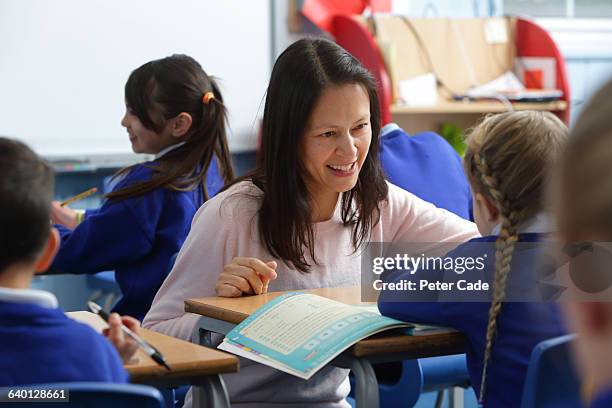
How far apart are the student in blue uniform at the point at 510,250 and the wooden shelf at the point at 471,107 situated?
9.46 ft

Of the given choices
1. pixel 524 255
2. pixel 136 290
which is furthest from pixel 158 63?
pixel 524 255

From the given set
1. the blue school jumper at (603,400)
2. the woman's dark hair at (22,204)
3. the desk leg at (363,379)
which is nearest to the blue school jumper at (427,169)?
the desk leg at (363,379)

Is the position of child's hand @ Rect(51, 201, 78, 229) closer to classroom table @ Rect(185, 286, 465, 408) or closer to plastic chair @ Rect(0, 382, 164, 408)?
classroom table @ Rect(185, 286, 465, 408)

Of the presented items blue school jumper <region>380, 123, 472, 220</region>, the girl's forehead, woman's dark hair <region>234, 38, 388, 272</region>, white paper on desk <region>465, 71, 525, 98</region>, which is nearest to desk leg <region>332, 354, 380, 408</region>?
woman's dark hair <region>234, 38, 388, 272</region>

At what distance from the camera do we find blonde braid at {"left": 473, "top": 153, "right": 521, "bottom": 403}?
154 centimetres

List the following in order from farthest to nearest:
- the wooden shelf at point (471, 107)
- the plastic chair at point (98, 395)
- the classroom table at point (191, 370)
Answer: the wooden shelf at point (471, 107), the classroom table at point (191, 370), the plastic chair at point (98, 395)

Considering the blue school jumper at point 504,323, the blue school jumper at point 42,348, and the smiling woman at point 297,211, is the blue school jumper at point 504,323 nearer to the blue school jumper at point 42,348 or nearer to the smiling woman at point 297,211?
the smiling woman at point 297,211

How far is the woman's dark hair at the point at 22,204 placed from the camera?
1.20m

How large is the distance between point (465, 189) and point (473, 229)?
693 millimetres

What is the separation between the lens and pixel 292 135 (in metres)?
2.03

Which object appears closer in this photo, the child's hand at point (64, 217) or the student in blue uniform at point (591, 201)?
the student in blue uniform at point (591, 201)

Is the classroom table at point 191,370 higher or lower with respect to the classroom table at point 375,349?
higher

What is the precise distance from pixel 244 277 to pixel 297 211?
231 mm

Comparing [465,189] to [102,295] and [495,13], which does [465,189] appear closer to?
[102,295]
